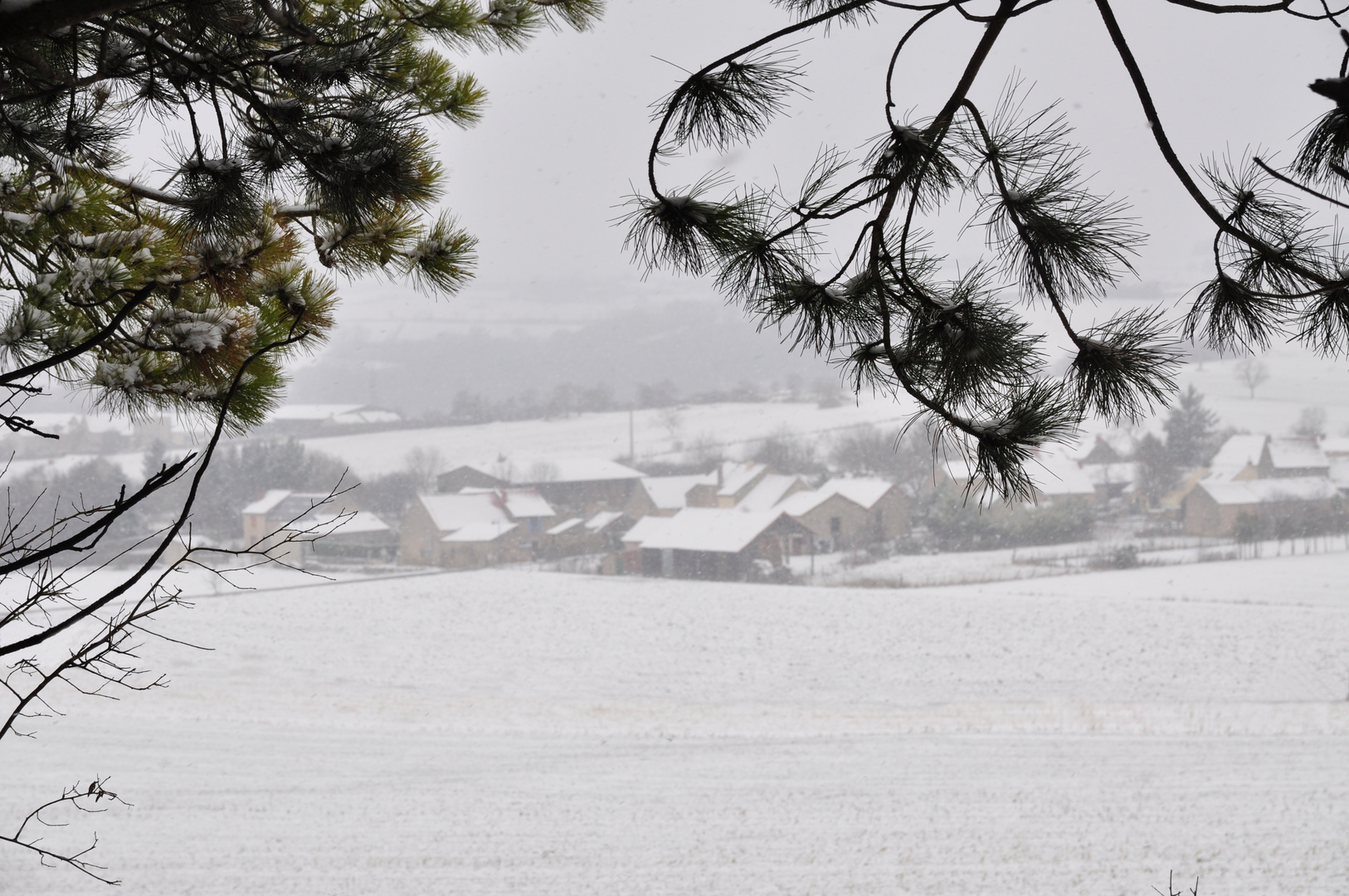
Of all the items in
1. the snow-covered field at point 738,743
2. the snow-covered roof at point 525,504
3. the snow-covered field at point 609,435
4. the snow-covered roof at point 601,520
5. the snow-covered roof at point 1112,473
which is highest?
the snow-covered field at point 609,435

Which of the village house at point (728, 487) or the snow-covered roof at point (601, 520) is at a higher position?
→ the village house at point (728, 487)

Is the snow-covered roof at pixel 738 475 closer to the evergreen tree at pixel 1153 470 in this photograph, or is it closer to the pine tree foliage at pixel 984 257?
the evergreen tree at pixel 1153 470

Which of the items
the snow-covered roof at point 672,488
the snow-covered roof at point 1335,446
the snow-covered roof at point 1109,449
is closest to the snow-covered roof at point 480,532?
the snow-covered roof at point 672,488

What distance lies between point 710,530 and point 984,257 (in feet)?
58.4

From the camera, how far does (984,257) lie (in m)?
1.16

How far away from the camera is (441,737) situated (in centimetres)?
930

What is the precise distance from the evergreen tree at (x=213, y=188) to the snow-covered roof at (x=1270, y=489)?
18605mm

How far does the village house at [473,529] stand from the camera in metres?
19.0

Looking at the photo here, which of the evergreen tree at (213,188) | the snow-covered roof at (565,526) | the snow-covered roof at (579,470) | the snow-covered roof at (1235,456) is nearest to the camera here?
the evergreen tree at (213,188)

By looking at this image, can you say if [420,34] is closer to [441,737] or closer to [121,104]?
[121,104]

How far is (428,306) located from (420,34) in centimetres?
4603

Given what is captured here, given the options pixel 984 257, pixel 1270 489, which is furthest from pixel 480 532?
pixel 984 257

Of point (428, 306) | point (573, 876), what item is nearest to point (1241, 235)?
point (573, 876)

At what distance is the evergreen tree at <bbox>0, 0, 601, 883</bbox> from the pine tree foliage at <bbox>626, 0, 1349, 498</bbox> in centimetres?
58
